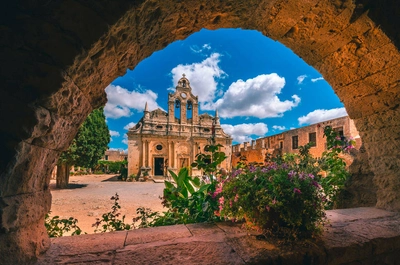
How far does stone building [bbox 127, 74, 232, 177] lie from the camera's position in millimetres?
21938

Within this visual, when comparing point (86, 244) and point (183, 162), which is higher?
point (86, 244)

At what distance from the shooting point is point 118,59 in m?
1.52

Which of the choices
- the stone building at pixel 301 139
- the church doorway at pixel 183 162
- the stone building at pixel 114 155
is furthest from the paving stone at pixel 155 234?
the stone building at pixel 114 155

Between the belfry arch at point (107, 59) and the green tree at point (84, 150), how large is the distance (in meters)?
13.0

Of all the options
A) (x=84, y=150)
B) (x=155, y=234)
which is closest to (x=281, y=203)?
(x=155, y=234)

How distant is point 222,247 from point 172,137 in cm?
2219

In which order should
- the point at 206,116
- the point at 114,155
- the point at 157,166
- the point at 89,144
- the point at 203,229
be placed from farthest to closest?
1. the point at 114,155
2. the point at 206,116
3. the point at 157,166
4. the point at 89,144
5. the point at 203,229

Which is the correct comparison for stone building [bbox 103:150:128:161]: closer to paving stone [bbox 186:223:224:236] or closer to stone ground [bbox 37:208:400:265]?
paving stone [bbox 186:223:224:236]

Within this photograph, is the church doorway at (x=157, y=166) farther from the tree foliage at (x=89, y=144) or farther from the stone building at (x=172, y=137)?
the tree foliage at (x=89, y=144)

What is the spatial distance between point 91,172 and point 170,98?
734 inches

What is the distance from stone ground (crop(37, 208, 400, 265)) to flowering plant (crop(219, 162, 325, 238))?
132 mm

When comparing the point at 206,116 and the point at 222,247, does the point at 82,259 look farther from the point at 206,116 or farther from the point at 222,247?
the point at 206,116

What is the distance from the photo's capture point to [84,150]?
13258 mm

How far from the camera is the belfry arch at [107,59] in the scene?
1.04 metres
